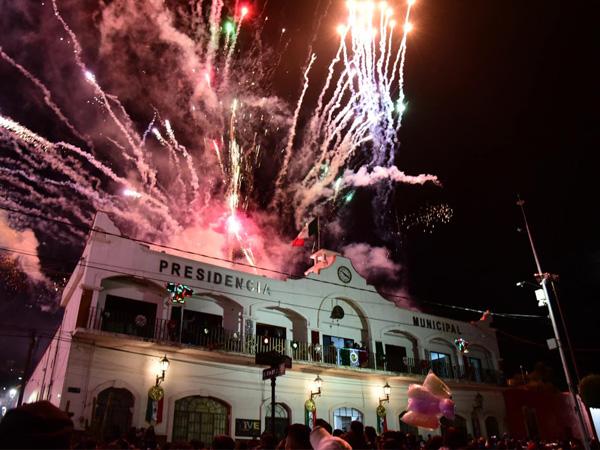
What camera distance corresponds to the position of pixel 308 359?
20328 mm

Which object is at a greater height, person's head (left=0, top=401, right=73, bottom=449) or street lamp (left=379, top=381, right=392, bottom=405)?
street lamp (left=379, top=381, right=392, bottom=405)

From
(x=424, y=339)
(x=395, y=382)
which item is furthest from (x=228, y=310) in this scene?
(x=424, y=339)

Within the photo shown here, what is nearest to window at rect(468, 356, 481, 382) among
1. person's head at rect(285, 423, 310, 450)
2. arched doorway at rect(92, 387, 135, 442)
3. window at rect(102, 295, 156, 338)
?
window at rect(102, 295, 156, 338)

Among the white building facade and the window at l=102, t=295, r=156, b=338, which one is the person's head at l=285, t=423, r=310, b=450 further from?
the window at l=102, t=295, r=156, b=338

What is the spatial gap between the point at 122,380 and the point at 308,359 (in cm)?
765

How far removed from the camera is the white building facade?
15.9 m

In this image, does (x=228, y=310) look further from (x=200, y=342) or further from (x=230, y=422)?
(x=230, y=422)

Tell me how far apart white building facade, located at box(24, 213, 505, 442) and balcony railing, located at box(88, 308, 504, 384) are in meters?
0.05

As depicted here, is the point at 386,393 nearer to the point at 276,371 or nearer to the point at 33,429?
the point at 276,371

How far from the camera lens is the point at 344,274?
23969 millimetres

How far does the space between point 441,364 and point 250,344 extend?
1170 centimetres

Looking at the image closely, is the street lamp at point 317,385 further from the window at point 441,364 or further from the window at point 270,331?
the window at point 441,364

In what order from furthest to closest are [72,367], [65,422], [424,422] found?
[72,367], [424,422], [65,422]

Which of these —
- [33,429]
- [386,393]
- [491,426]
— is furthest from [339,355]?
[33,429]
